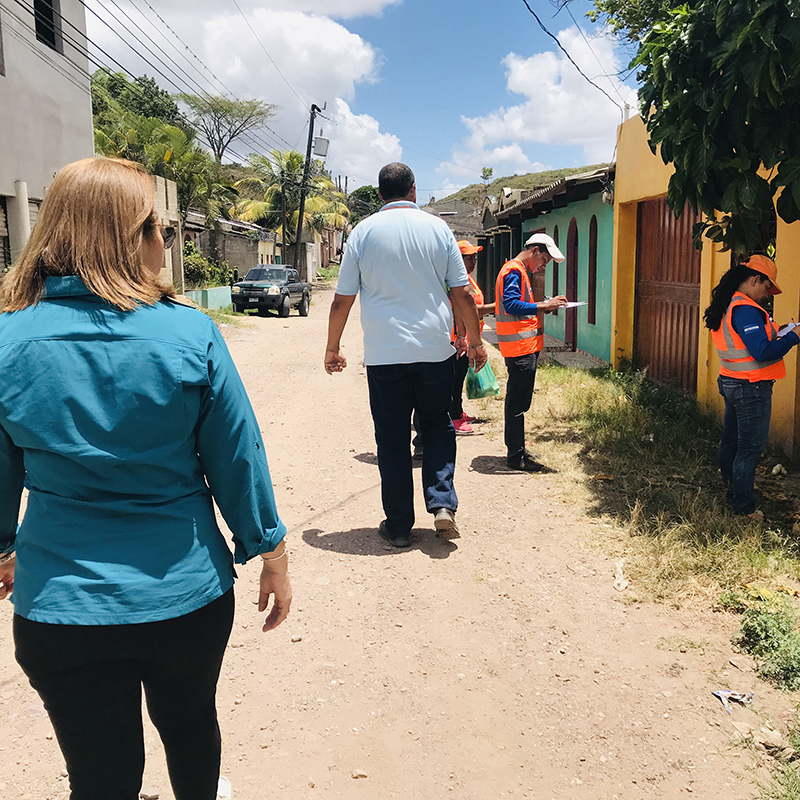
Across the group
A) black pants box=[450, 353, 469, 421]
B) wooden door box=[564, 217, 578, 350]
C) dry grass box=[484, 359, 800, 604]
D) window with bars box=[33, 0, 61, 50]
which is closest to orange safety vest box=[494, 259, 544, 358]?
black pants box=[450, 353, 469, 421]

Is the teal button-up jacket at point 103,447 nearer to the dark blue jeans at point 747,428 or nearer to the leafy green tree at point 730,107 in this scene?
the leafy green tree at point 730,107

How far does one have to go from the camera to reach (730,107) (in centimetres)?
466

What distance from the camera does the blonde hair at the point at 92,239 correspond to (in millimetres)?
1688

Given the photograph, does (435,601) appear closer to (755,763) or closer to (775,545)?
(755,763)

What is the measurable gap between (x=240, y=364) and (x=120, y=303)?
469 inches

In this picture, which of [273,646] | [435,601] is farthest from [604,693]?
[273,646]

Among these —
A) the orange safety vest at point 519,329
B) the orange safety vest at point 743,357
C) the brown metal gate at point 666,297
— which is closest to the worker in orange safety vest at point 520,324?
the orange safety vest at point 519,329

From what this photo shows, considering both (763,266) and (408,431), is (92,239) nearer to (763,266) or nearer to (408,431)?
(408,431)

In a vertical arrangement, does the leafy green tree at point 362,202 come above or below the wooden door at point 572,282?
above

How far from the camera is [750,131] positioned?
187 inches

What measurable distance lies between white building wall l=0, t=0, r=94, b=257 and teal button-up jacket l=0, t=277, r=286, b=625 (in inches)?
519

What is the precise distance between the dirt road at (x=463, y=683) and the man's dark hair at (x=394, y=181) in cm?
206

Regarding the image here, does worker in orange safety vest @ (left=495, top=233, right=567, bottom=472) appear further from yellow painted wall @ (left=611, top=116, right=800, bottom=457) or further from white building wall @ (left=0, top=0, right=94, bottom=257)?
white building wall @ (left=0, top=0, right=94, bottom=257)

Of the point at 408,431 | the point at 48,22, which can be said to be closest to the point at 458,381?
the point at 408,431
